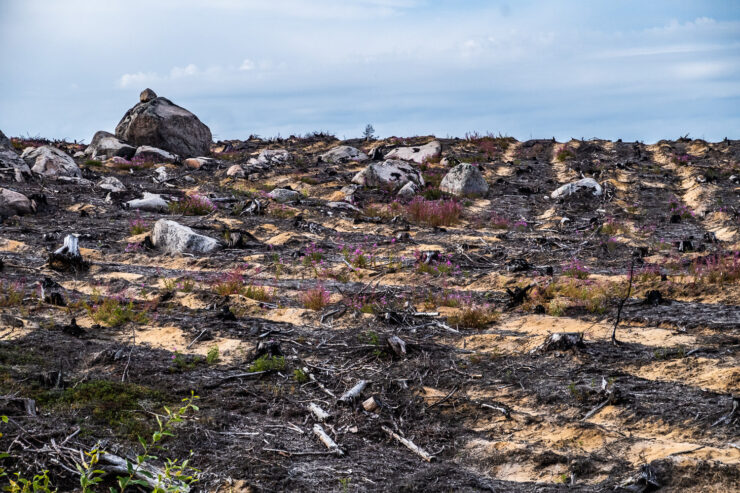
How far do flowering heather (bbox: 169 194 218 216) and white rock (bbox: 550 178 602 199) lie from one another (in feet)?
34.5

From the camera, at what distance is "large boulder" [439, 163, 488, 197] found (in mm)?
18797

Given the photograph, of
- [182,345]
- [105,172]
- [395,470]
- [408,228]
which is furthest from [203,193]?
[395,470]

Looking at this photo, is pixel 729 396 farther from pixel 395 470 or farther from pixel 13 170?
pixel 13 170

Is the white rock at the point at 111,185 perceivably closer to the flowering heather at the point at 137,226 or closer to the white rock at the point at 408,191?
the flowering heather at the point at 137,226

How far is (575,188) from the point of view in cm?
1825

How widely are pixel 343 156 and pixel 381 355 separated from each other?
19198 millimetres

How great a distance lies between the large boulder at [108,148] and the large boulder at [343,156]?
805 centimetres

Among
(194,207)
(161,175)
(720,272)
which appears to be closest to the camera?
(720,272)

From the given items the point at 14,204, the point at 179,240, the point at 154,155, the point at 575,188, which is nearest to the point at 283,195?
the point at 179,240

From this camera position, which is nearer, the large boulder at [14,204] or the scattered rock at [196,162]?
the large boulder at [14,204]

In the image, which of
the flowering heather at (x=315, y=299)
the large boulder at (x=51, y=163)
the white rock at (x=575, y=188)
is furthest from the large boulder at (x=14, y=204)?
the white rock at (x=575, y=188)

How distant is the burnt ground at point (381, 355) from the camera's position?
399 cm

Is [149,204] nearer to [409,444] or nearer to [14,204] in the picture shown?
[14,204]

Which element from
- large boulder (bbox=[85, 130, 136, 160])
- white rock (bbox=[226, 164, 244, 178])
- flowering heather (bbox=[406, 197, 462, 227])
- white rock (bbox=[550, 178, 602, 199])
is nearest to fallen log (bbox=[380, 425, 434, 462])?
flowering heather (bbox=[406, 197, 462, 227])
